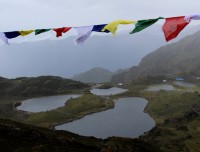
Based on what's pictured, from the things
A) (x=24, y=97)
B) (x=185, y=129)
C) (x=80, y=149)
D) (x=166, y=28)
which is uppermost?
(x=166, y=28)

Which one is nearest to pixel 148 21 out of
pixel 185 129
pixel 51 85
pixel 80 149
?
pixel 80 149

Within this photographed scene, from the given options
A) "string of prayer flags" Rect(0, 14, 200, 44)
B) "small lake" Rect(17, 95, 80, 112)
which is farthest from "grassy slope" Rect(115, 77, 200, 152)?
"string of prayer flags" Rect(0, 14, 200, 44)

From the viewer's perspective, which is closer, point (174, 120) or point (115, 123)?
point (174, 120)

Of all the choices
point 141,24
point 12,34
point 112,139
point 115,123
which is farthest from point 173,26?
point 115,123

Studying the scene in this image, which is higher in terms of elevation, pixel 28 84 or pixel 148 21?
pixel 148 21

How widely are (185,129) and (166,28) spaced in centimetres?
7374

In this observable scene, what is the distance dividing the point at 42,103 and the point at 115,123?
59473 mm

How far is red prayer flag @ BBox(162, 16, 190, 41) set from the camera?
23487mm

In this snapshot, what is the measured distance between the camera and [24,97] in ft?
577

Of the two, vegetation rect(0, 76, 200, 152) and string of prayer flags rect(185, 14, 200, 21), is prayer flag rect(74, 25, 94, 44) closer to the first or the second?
string of prayer flags rect(185, 14, 200, 21)

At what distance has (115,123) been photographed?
354 ft

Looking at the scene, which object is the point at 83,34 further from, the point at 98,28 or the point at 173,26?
the point at 173,26

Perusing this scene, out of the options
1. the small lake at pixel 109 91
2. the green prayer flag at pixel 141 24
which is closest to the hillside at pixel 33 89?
the small lake at pixel 109 91

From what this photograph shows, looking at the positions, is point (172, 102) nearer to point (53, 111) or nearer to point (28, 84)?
point (53, 111)
